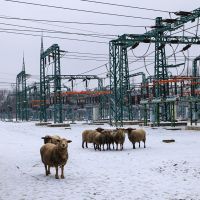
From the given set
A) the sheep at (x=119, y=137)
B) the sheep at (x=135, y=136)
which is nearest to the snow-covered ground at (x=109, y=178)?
the sheep at (x=119, y=137)

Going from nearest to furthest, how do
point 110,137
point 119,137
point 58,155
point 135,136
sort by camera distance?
point 58,155 → point 119,137 → point 110,137 → point 135,136

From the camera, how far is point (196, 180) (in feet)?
35.3

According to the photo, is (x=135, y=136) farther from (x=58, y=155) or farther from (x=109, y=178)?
(x=58, y=155)

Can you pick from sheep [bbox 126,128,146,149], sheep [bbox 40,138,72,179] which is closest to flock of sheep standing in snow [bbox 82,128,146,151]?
sheep [bbox 126,128,146,149]

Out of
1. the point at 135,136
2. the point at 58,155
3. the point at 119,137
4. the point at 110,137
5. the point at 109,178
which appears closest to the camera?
the point at 109,178

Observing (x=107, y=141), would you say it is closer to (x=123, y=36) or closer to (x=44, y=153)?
(x=44, y=153)

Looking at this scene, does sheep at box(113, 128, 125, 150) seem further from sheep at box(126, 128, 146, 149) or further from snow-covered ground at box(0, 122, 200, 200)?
snow-covered ground at box(0, 122, 200, 200)

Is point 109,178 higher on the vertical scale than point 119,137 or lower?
lower

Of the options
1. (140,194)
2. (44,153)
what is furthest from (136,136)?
(140,194)

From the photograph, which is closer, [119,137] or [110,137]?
[119,137]

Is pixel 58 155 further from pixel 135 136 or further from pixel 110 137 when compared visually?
pixel 135 136

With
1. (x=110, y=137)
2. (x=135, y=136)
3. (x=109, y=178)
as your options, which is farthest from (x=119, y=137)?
→ (x=109, y=178)

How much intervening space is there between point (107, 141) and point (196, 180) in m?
9.31

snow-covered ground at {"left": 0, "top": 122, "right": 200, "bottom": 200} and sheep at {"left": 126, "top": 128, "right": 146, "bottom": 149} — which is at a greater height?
sheep at {"left": 126, "top": 128, "right": 146, "bottom": 149}
